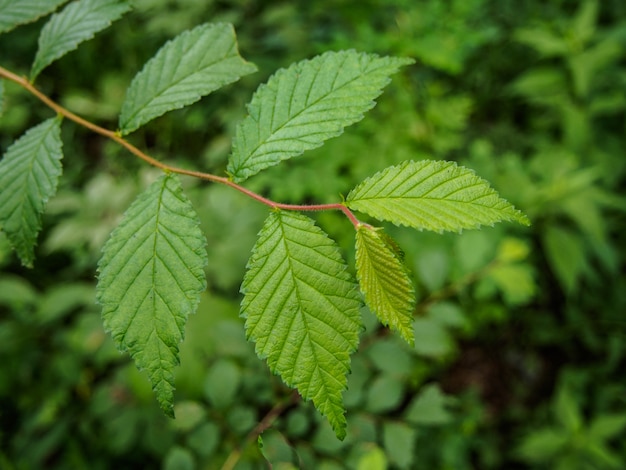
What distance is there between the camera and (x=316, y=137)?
29.3 inches

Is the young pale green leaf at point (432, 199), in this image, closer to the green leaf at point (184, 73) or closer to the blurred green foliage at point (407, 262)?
the green leaf at point (184, 73)

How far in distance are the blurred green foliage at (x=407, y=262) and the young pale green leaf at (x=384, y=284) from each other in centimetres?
75

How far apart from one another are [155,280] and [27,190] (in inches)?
13.2

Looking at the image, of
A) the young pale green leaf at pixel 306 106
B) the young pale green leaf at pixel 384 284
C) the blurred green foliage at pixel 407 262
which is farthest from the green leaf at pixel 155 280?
the blurred green foliage at pixel 407 262

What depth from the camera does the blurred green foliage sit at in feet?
5.06

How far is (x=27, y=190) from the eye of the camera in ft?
2.84

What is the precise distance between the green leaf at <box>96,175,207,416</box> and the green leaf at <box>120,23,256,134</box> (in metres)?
0.17

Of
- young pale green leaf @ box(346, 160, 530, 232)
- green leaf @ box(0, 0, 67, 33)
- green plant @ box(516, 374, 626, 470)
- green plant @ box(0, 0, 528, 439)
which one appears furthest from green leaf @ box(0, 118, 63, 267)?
green plant @ box(516, 374, 626, 470)

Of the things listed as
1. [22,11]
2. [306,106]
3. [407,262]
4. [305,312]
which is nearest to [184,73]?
[306,106]

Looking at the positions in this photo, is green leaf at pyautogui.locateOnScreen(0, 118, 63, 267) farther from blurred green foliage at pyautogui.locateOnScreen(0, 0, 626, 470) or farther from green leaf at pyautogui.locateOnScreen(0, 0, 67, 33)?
blurred green foliage at pyautogui.locateOnScreen(0, 0, 626, 470)

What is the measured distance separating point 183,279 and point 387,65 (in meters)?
0.48

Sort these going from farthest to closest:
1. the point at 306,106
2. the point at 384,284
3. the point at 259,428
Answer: the point at 259,428
the point at 306,106
the point at 384,284

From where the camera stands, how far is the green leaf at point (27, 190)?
855 millimetres

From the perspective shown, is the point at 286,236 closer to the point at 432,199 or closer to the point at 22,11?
the point at 432,199
